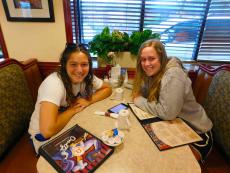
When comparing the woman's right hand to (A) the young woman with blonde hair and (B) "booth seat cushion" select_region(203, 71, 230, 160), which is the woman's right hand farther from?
(B) "booth seat cushion" select_region(203, 71, 230, 160)

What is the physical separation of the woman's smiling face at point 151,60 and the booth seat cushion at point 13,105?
1064mm

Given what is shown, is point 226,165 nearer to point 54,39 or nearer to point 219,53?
point 219,53

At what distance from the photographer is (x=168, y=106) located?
40.1 inches

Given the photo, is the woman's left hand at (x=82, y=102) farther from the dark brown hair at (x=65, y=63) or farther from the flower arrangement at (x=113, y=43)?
the flower arrangement at (x=113, y=43)

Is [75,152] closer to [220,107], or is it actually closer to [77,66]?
[77,66]

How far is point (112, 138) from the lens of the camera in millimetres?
840

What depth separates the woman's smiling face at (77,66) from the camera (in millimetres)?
1105

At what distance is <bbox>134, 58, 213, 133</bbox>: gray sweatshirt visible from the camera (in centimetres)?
103

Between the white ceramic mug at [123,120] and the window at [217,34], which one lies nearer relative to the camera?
the white ceramic mug at [123,120]

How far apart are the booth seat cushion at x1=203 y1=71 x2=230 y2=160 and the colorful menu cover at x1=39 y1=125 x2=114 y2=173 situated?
3.04ft

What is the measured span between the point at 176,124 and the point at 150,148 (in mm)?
307

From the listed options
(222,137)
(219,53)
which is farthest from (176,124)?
(219,53)

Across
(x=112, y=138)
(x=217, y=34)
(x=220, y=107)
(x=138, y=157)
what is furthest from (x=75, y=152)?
(x=217, y=34)

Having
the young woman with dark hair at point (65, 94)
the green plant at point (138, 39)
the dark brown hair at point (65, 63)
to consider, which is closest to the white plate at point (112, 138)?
the young woman with dark hair at point (65, 94)
